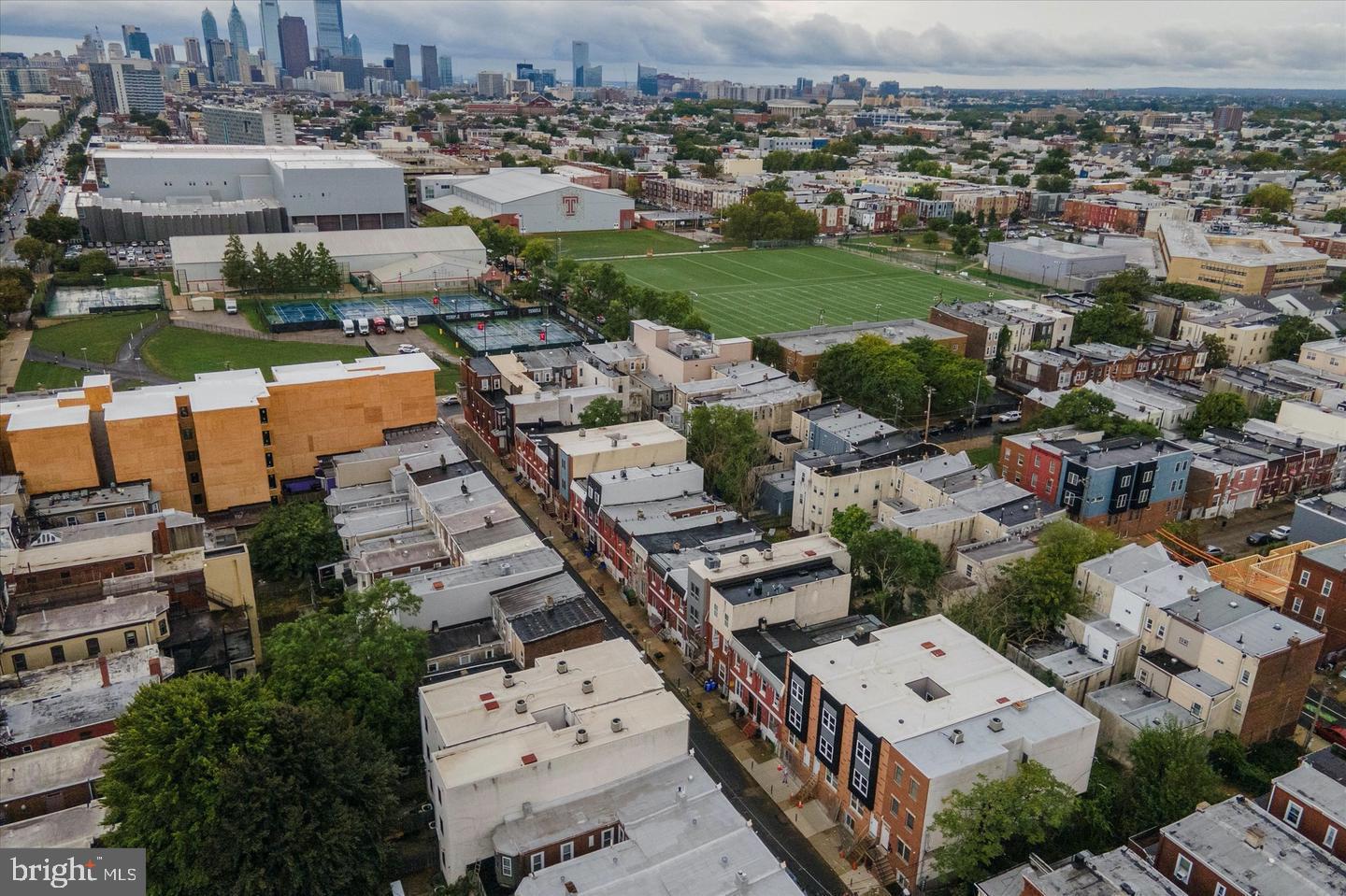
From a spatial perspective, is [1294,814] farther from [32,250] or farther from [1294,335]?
[32,250]

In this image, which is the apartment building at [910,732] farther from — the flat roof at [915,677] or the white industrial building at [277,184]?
the white industrial building at [277,184]

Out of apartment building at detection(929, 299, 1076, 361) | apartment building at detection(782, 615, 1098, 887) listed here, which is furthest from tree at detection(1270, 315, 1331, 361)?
apartment building at detection(782, 615, 1098, 887)

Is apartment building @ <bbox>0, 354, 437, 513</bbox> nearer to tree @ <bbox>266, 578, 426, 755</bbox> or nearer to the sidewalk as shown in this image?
the sidewalk

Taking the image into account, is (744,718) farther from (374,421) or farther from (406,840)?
(374,421)

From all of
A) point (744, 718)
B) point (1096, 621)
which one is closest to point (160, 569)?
point (744, 718)

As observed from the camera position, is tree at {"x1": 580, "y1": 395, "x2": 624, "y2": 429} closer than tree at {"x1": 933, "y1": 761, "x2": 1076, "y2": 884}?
No
